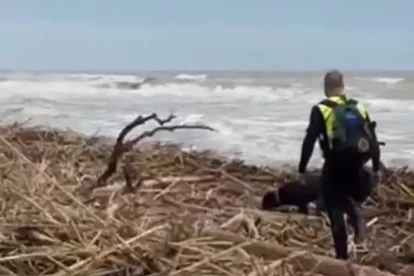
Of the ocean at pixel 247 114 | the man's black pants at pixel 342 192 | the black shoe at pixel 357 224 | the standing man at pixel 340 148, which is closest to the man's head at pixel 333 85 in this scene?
the standing man at pixel 340 148

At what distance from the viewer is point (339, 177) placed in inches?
252

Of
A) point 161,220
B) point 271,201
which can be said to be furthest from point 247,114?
point 161,220

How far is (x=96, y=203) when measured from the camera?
7.07 meters

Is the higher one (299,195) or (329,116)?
(329,116)

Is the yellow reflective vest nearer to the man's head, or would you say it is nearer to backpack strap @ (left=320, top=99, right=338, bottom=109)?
backpack strap @ (left=320, top=99, right=338, bottom=109)

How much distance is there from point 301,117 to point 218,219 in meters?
15.4

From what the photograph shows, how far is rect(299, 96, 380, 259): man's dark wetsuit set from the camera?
6.29 metres

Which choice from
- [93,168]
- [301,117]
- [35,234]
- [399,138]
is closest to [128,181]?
[93,168]

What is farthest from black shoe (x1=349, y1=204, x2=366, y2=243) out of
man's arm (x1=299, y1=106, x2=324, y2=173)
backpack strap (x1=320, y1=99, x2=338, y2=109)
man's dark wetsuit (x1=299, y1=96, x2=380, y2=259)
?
backpack strap (x1=320, y1=99, x2=338, y2=109)

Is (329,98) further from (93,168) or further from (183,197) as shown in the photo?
(93,168)

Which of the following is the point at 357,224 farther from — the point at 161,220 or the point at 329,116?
the point at 161,220

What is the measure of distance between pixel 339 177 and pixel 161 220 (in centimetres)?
122

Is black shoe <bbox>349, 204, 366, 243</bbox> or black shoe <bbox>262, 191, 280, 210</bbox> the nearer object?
black shoe <bbox>349, 204, 366, 243</bbox>

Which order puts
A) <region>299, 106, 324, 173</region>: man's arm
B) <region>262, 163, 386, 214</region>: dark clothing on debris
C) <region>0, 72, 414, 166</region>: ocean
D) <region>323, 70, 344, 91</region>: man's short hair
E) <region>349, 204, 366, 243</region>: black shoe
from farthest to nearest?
<region>0, 72, 414, 166</region>: ocean → <region>262, 163, 386, 214</region>: dark clothing on debris → <region>349, 204, 366, 243</region>: black shoe → <region>323, 70, 344, 91</region>: man's short hair → <region>299, 106, 324, 173</region>: man's arm
